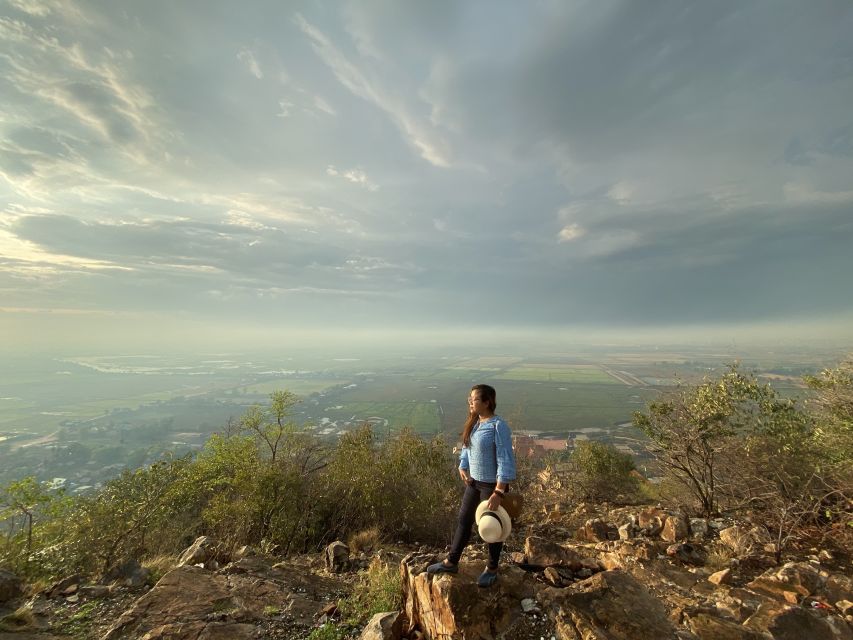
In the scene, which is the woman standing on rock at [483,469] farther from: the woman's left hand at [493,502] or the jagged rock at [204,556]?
the jagged rock at [204,556]

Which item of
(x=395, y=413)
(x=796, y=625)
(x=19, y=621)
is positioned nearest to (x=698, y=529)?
(x=796, y=625)

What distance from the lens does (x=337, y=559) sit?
30.8 ft

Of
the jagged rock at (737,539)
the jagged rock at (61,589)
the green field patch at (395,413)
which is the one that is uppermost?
the jagged rock at (61,589)

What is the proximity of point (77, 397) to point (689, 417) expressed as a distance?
724 ft

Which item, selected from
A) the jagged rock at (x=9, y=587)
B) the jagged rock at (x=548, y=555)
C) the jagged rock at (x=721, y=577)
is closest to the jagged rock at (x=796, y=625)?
the jagged rock at (x=721, y=577)

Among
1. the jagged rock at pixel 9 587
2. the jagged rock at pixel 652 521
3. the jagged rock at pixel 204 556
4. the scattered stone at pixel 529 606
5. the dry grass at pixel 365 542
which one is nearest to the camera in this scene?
the scattered stone at pixel 529 606

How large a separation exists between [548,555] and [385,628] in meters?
3.65

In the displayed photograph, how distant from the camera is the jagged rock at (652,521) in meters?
11.0

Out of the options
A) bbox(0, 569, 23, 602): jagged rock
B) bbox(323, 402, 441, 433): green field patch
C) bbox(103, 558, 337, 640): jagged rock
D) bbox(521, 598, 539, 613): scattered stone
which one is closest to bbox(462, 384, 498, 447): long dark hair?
bbox(521, 598, 539, 613): scattered stone

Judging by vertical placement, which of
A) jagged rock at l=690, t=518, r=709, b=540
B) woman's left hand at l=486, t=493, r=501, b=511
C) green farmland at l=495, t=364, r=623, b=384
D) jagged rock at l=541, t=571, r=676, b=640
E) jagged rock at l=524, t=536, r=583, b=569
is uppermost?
woman's left hand at l=486, t=493, r=501, b=511

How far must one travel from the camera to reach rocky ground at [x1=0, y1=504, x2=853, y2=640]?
15.3ft

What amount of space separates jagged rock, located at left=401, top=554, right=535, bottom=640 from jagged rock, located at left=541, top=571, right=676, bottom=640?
1.75ft

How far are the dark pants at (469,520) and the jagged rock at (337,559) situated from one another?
19.3ft

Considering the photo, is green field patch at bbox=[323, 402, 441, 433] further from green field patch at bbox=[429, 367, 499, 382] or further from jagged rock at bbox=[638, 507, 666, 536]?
jagged rock at bbox=[638, 507, 666, 536]
